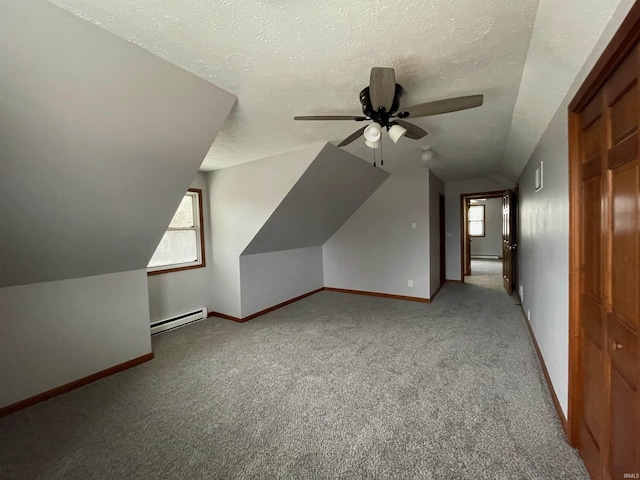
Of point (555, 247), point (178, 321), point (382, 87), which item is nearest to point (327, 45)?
point (382, 87)

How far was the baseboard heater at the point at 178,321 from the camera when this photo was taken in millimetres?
3389

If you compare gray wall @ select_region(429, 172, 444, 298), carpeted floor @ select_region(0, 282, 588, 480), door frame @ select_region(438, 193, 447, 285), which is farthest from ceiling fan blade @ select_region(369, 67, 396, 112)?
door frame @ select_region(438, 193, 447, 285)

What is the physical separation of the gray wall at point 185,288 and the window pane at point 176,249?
0.54ft

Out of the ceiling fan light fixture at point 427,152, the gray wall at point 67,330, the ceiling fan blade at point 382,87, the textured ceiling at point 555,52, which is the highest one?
the ceiling fan light fixture at point 427,152

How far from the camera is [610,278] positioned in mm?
1148

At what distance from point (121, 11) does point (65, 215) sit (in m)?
1.42

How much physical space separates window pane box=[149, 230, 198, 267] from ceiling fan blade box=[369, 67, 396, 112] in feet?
10.7

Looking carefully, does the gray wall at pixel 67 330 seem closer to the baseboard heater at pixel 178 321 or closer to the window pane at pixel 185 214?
the baseboard heater at pixel 178 321

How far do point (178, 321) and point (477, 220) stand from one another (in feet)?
32.0

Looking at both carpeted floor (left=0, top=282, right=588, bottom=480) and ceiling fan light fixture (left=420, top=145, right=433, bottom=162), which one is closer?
carpeted floor (left=0, top=282, right=588, bottom=480)

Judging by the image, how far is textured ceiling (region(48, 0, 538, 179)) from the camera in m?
1.16

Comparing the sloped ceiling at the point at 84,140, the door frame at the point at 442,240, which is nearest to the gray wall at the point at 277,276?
the sloped ceiling at the point at 84,140

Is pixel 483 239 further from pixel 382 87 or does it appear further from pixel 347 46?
pixel 347 46

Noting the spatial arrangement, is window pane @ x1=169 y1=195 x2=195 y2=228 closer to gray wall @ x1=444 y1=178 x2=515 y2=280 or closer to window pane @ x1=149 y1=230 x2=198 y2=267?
window pane @ x1=149 y1=230 x2=198 y2=267
